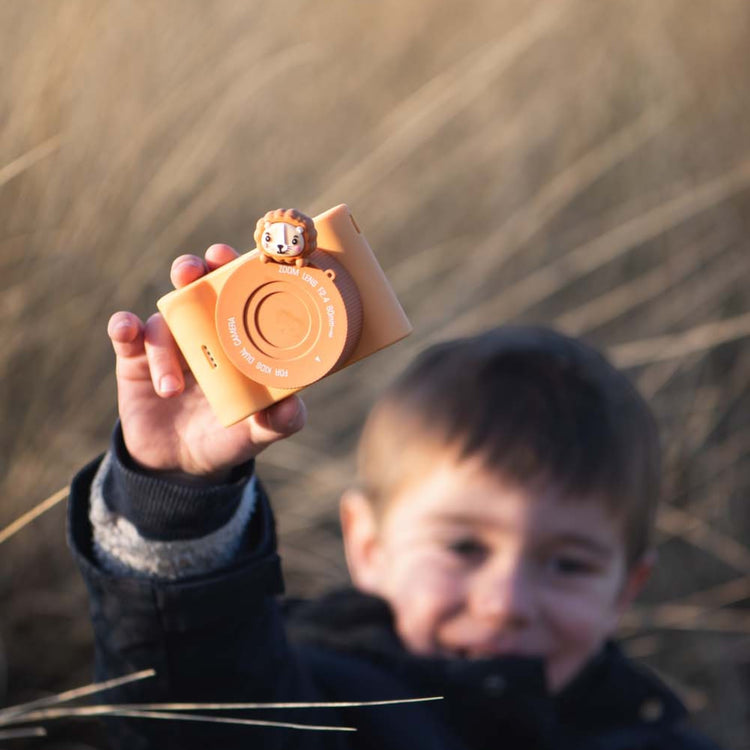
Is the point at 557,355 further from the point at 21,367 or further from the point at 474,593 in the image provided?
the point at 21,367

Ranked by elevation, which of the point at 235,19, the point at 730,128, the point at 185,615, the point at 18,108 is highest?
the point at 235,19

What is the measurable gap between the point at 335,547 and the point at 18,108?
973mm

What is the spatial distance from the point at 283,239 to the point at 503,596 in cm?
78

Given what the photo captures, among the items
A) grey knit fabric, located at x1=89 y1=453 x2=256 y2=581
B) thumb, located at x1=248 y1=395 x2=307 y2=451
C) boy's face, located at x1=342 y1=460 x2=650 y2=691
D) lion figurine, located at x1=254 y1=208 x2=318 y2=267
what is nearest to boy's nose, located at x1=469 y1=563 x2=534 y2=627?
boy's face, located at x1=342 y1=460 x2=650 y2=691

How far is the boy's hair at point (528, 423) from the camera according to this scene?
5.25 feet

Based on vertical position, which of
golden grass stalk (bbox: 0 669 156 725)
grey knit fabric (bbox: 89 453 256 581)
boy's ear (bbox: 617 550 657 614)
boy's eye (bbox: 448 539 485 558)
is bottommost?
boy's ear (bbox: 617 550 657 614)

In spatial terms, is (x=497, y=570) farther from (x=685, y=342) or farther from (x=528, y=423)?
(x=685, y=342)

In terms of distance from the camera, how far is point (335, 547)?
1.97 metres

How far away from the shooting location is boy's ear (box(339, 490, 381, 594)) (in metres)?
1.68

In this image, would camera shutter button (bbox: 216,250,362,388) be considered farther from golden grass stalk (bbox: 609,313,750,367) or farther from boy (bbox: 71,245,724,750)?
golden grass stalk (bbox: 609,313,750,367)

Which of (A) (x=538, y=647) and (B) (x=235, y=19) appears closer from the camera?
(A) (x=538, y=647)

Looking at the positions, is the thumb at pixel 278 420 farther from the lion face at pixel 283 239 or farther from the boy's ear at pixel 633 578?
the boy's ear at pixel 633 578

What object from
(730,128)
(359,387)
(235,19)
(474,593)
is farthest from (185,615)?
(730,128)

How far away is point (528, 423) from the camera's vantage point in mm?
1614
